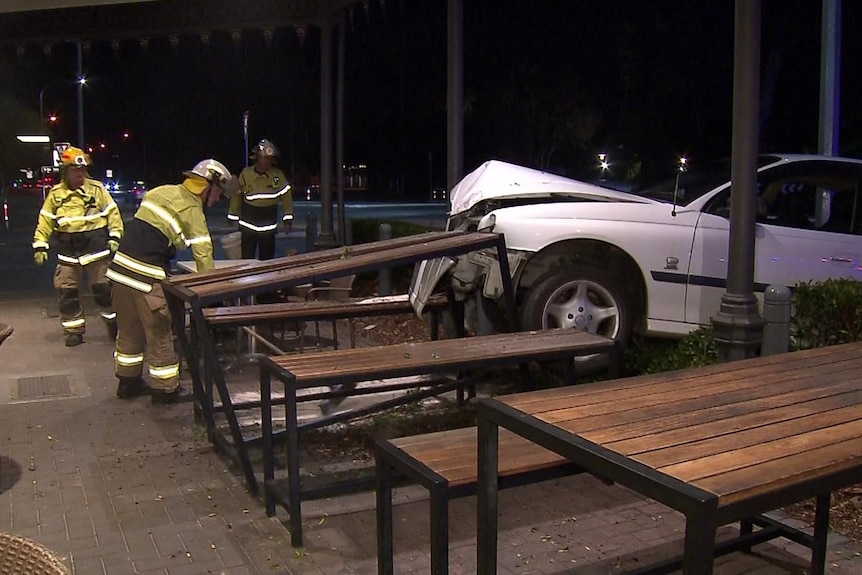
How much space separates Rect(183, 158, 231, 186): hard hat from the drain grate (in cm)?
213

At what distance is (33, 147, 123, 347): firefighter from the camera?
9.21 metres

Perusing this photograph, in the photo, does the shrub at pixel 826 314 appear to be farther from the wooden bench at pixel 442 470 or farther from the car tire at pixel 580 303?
the wooden bench at pixel 442 470

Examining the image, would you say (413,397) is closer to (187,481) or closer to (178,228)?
(187,481)

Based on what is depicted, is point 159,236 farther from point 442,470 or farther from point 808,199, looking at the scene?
point 808,199

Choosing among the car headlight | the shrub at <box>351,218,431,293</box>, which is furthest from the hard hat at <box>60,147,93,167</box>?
the car headlight

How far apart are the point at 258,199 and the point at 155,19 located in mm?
3095

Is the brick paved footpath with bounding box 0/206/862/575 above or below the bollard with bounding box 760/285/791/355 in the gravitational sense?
below

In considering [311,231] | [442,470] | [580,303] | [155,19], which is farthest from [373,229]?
[442,470]

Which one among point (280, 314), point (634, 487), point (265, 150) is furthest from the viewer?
point (265, 150)

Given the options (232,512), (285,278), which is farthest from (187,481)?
(285,278)

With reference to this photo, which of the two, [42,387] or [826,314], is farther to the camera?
[42,387]

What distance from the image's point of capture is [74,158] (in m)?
9.23

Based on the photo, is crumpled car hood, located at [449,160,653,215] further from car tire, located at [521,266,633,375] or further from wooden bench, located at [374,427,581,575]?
wooden bench, located at [374,427,581,575]

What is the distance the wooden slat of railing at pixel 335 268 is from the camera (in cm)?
523
